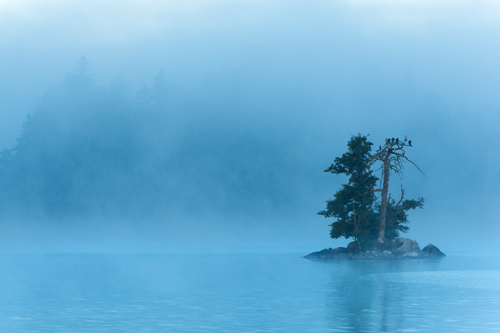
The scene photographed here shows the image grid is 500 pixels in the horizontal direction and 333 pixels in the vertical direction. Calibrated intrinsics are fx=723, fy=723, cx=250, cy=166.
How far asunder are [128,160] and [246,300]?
12626 cm

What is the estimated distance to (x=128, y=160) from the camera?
498 ft

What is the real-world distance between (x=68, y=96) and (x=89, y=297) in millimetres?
128774

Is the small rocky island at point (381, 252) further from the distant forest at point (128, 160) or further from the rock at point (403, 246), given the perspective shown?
the distant forest at point (128, 160)

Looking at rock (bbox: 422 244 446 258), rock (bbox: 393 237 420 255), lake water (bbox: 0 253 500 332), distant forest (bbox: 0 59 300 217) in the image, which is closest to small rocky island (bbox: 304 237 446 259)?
rock (bbox: 393 237 420 255)

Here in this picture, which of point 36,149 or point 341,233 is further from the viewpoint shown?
point 36,149

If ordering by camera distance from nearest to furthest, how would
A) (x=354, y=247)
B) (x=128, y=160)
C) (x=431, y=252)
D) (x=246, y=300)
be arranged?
1. (x=246, y=300)
2. (x=354, y=247)
3. (x=431, y=252)
4. (x=128, y=160)

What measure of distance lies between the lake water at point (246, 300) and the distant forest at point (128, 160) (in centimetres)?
9680

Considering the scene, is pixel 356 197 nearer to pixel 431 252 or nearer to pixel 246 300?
pixel 431 252

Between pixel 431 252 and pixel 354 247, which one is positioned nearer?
pixel 354 247

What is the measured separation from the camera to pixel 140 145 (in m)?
154

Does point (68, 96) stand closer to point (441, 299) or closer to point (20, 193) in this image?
point (20, 193)

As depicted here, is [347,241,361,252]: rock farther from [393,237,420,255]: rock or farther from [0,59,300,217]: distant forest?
[0,59,300,217]: distant forest

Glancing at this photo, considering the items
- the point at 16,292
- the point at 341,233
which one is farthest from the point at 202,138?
the point at 16,292

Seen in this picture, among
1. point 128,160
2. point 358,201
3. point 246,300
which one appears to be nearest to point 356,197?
point 358,201
